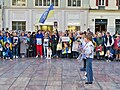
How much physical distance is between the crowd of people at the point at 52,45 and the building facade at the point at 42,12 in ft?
66.4

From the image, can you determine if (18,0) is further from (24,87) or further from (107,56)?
(24,87)

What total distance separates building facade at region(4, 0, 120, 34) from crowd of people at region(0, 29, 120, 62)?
66.1ft

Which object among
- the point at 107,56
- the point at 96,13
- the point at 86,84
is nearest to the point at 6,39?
the point at 107,56

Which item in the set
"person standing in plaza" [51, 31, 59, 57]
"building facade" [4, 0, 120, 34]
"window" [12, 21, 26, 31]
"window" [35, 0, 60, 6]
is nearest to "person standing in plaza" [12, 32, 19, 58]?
"person standing in plaza" [51, 31, 59, 57]

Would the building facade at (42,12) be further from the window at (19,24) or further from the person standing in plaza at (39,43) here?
the person standing in plaza at (39,43)

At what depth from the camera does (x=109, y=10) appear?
44125mm

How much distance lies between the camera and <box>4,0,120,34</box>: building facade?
141 ft

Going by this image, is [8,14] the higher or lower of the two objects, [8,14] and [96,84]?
the higher

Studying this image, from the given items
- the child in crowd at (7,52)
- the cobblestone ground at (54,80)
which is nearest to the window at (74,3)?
the child in crowd at (7,52)

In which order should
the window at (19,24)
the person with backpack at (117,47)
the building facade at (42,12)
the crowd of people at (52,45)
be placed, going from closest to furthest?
1. the person with backpack at (117,47)
2. the crowd of people at (52,45)
3. the building facade at (42,12)
4. the window at (19,24)

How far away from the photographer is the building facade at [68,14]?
43.0 metres

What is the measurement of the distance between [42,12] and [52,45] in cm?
2139

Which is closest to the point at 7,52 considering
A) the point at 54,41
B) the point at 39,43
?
the point at 39,43

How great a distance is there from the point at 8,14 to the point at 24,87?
33412 mm
